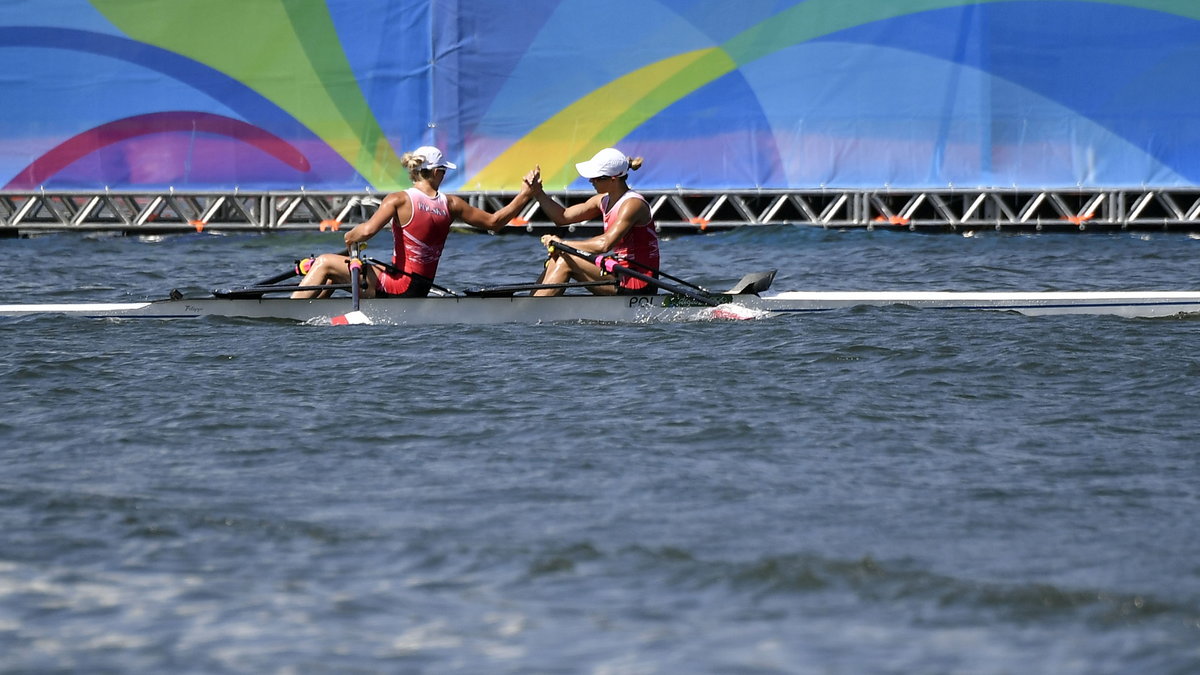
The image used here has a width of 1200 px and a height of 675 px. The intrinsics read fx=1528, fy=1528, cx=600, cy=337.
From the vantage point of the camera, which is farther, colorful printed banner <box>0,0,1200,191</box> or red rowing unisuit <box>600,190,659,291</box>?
colorful printed banner <box>0,0,1200,191</box>

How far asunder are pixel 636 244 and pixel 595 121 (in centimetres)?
A: 984

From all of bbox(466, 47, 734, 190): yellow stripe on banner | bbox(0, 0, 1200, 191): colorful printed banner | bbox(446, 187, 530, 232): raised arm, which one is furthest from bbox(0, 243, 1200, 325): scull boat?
bbox(466, 47, 734, 190): yellow stripe on banner

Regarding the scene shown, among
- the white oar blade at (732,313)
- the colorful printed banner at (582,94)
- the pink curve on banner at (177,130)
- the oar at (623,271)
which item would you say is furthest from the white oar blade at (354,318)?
the pink curve on banner at (177,130)

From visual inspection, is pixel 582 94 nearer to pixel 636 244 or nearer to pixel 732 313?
pixel 636 244

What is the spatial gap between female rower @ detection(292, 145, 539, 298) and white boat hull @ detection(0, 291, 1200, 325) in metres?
0.26

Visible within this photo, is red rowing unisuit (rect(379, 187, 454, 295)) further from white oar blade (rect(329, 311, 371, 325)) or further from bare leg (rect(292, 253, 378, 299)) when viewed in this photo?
white oar blade (rect(329, 311, 371, 325))

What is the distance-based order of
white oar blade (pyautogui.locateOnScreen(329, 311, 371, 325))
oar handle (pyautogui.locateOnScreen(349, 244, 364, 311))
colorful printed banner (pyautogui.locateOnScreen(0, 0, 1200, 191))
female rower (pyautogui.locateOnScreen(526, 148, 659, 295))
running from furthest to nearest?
colorful printed banner (pyautogui.locateOnScreen(0, 0, 1200, 191))
female rower (pyautogui.locateOnScreen(526, 148, 659, 295))
white oar blade (pyautogui.locateOnScreen(329, 311, 371, 325))
oar handle (pyautogui.locateOnScreen(349, 244, 364, 311))

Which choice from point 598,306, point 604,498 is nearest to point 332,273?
point 598,306

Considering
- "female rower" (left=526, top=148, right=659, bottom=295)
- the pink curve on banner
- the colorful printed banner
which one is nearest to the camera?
"female rower" (left=526, top=148, right=659, bottom=295)

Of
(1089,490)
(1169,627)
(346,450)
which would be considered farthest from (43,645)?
(1089,490)

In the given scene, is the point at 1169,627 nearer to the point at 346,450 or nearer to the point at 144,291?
the point at 346,450

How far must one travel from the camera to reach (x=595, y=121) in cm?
2131

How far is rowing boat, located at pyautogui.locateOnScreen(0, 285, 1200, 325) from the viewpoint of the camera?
11.5 meters

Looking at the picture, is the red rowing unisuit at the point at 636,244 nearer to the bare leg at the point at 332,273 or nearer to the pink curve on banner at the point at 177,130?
the bare leg at the point at 332,273
